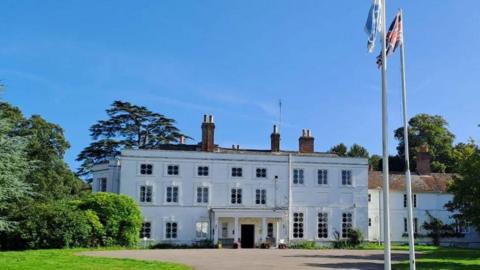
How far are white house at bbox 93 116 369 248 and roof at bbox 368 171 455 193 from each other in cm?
578

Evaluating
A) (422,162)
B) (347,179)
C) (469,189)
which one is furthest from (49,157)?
(469,189)

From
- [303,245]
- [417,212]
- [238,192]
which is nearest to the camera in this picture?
[303,245]

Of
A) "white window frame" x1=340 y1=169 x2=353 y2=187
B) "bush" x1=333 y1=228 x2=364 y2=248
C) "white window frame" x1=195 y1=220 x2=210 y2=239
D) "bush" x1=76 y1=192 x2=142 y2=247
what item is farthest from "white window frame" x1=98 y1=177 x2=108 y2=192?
"white window frame" x1=340 y1=169 x2=353 y2=187

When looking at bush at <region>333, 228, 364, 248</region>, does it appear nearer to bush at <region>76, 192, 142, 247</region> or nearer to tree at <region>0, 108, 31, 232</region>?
bush at <region>76, 192, 142, 247</region>

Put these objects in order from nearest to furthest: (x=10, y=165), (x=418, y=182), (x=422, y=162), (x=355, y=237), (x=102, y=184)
A: (x=10, y=165)
(x=355, y=237)
(x=102, y=184)
(x=418, y=182)
(x=422, y=162)

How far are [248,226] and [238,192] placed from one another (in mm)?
2684

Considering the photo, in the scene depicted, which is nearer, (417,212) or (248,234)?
(248,234)

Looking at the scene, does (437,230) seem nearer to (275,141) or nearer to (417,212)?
(417,212)

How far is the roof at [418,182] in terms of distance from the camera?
5175 cm

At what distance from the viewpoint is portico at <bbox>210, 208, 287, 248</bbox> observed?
142 feet

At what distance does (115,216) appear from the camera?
39.3 meters

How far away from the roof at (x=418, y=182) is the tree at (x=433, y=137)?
1602cm

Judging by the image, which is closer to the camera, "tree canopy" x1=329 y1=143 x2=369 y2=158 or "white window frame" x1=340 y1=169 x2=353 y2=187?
"white window frame" x1=340 y1=169 x2=353 y2=187

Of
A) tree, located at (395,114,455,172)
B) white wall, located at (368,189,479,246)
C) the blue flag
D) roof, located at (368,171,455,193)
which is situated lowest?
white wall, located at (368,189,479,246)
